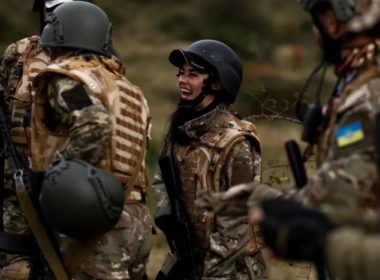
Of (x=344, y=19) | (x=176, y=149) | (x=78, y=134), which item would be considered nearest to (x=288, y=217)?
(x=344, y=19)

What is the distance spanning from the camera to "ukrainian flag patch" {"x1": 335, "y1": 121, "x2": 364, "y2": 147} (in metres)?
4.53

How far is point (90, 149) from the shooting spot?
579 cm

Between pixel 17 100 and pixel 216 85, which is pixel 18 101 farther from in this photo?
pixel 216 85

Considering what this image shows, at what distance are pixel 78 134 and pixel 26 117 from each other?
66cm

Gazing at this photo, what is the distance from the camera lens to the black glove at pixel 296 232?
4.00 m

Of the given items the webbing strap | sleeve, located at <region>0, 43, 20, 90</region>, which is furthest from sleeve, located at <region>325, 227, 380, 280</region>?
sleeve, located at <region>0, 43, 20, 90</region>

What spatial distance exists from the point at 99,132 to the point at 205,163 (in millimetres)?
1092

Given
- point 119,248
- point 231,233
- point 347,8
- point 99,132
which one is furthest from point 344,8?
point 231,233

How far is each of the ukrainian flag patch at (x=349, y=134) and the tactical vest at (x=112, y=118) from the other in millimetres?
1714

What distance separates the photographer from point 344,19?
189 inches

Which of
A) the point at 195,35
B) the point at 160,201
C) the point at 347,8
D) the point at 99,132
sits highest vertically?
the point at 347,8

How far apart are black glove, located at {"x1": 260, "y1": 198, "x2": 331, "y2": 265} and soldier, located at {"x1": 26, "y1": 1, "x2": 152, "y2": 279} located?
5.77 feet

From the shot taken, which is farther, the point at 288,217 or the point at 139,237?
the point at 139,237

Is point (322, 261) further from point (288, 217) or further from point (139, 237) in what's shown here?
point (139, 237)
